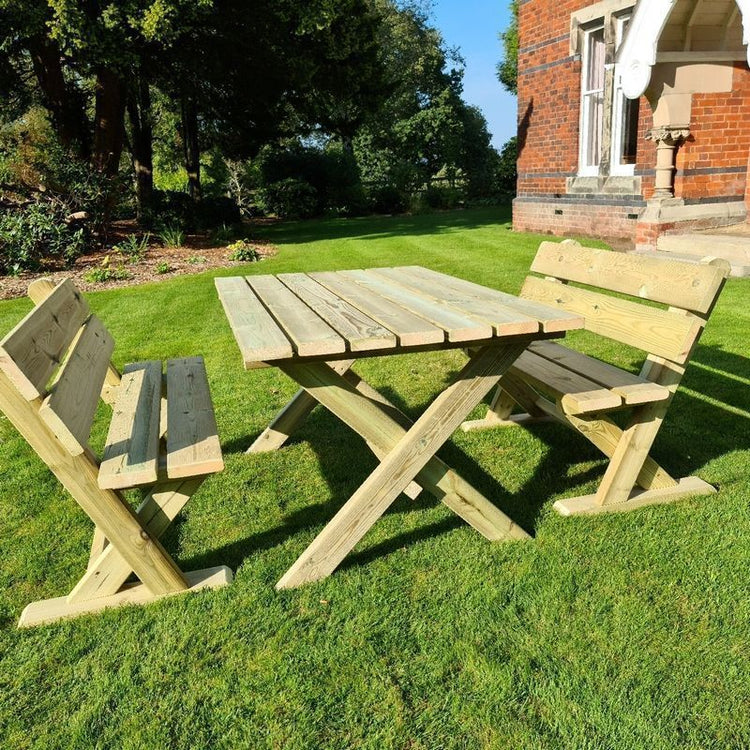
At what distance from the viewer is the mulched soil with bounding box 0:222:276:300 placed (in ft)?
31.1

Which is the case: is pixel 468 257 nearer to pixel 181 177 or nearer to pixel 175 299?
pixel 175 299

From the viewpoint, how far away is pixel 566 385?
2852 mm

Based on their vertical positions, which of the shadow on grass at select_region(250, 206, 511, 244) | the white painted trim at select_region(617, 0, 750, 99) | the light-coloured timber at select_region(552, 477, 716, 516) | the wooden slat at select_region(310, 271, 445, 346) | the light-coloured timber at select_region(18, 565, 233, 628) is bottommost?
the shadow on grass at select_region(250, 206, 511, 244)

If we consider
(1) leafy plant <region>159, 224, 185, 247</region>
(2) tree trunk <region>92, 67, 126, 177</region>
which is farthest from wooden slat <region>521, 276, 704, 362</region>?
(2) tree trunk <region>92, 67, 126, 177</region>

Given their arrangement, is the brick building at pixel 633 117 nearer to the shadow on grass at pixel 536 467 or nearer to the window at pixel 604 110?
the window at pixel 604 110

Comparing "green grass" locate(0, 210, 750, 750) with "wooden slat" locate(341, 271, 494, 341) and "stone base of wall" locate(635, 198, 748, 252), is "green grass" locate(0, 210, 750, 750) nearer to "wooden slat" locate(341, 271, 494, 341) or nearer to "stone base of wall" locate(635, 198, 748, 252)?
"wooden slat" locate(341, 271, 494, 341)

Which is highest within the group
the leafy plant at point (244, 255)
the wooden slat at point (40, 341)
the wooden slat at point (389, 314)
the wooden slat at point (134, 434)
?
the wooden slat at point (40, 341)

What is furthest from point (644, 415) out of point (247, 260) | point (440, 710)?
point (247, 260)

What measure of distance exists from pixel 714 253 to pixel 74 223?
10.3 metres

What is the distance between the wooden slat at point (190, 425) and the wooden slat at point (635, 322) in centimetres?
188

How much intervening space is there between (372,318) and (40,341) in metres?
1.18

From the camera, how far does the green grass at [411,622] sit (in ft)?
6.23

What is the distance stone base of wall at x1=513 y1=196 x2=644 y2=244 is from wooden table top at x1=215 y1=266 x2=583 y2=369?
26.6 feet

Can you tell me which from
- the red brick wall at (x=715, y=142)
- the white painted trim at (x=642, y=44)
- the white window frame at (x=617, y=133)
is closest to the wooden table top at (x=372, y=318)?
the white painted trim at (x=642, y=44)
